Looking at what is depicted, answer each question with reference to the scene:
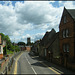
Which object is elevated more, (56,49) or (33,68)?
(56,49)

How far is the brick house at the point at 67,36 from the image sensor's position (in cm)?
2403

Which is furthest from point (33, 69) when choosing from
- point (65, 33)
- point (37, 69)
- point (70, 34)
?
point (65, 33)

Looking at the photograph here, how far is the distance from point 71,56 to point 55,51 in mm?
10289

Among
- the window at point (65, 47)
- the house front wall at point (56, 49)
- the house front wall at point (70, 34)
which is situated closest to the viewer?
the house front wall at point (70, 34)

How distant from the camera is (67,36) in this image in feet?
87.4

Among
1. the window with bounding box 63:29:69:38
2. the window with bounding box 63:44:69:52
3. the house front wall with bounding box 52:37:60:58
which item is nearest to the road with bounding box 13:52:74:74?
the window with bounding box 63:44:69:52

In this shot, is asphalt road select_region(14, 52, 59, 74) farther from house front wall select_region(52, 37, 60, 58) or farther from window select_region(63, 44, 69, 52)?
house front wall select_region(52, 37, 60, 58)

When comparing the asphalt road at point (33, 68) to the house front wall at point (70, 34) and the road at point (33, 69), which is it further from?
the house front wall at point (70, 34)

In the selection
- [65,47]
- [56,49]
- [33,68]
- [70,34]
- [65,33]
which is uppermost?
[65,33]

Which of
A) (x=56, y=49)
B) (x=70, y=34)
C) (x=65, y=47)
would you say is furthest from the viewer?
(x=56, y=49)

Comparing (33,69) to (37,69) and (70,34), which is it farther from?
(70,34)

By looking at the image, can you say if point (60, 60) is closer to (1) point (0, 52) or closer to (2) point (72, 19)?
(2) point (72, 19)

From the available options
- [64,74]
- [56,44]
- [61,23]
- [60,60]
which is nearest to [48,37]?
[56,44]

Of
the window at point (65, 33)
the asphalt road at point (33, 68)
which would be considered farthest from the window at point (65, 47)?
the asphalt road at point (33, 68)
